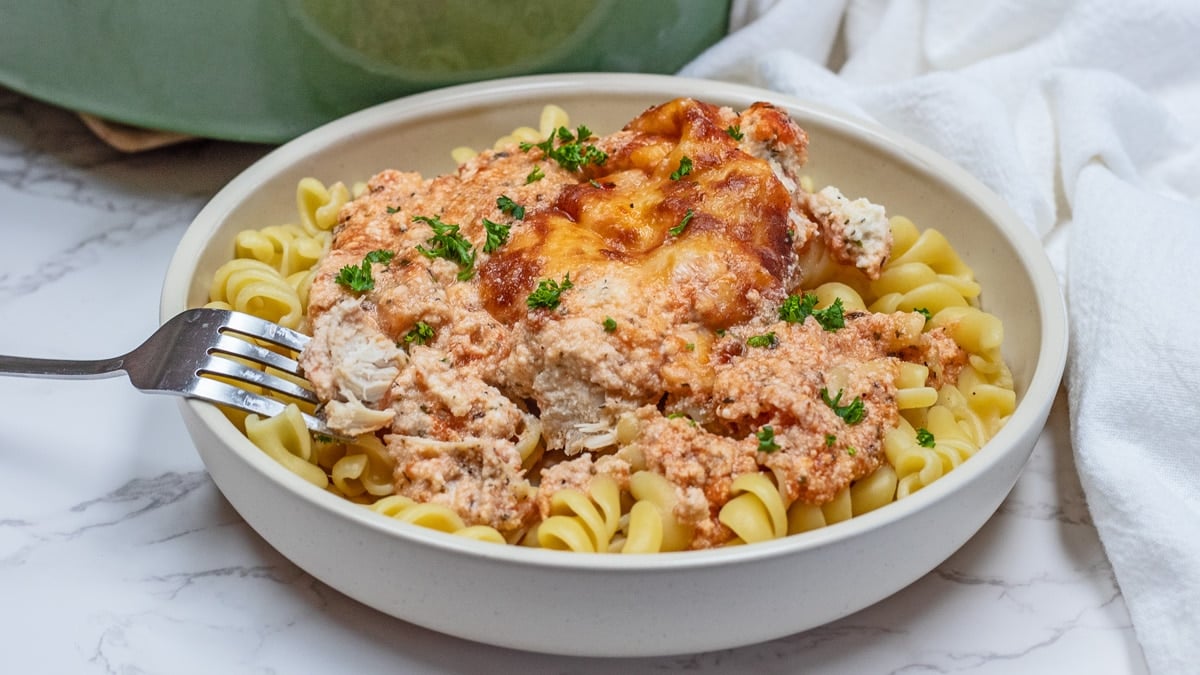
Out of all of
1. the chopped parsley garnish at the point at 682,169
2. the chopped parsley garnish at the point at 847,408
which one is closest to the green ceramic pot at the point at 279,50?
the chopped parsley garnish at the point at 682,169

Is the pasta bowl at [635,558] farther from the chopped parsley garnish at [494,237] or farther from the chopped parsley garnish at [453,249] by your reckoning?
the chopped parsley garnish at [494,237]

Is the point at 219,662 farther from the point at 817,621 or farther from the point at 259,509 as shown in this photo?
the point at 817,621

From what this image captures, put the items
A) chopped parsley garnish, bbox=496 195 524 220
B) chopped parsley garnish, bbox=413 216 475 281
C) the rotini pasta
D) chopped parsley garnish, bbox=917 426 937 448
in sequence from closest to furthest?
1. the rotini pasta
2. chopped parsley garnish, bbox=917 426 937 448
3. chopped parsley garnish, bbox=413 216 475 281
4. chopped parsley garnish, bbox=496 195 524 220

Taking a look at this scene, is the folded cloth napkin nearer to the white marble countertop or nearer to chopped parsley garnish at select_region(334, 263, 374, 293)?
the white marble countertop

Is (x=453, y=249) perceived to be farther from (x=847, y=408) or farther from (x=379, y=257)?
(x=847, y=408)

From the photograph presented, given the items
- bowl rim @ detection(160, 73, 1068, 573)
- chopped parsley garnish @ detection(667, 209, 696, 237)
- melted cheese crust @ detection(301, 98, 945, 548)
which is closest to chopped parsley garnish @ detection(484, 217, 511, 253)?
melted cheese crust @ detection(301, 98, 945, 548)

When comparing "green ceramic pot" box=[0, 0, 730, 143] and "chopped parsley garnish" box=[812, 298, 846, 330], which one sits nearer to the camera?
"chopped parsley garnish" box=[812, 298, 846, 330]

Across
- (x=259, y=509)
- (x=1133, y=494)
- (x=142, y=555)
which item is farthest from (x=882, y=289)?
(x=142, y=555)
